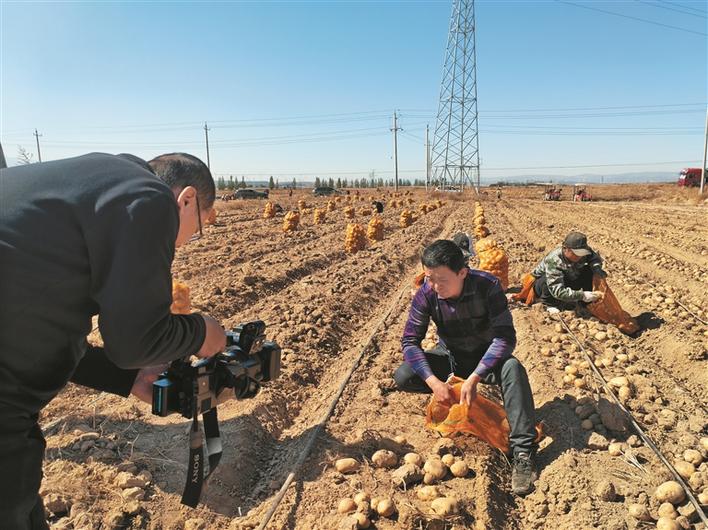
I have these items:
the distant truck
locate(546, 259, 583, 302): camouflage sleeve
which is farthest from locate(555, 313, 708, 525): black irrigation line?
the distant truck

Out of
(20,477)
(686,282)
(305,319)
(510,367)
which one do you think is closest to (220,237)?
(305,319)

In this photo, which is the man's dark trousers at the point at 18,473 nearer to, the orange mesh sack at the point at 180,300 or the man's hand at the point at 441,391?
the man's hand at the point at 441,391

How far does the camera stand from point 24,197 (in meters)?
1.35

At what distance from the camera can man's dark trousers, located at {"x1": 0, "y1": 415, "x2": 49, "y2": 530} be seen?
1.41 meters

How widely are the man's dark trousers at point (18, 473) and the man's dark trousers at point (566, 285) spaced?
20.5 ft

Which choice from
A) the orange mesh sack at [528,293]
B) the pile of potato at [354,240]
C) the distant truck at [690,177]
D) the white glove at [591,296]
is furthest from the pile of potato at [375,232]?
the distant truck at [690,177]

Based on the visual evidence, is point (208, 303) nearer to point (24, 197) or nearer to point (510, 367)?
point (510, 367)

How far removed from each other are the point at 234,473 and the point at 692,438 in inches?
125

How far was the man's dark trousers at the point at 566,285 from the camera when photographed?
6.51 m

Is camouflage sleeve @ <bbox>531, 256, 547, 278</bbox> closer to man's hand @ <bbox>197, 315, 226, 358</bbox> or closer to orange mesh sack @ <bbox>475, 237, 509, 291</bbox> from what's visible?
orange mesh sack @ <bbox>475, 237, 509, 291</bbox>

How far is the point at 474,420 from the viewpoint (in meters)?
3.38

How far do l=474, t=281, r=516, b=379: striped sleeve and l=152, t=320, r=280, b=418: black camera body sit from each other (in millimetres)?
1570

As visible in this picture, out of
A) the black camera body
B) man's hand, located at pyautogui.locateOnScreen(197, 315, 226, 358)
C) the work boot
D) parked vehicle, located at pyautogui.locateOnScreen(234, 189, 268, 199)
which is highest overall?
parked vehicle, located at pyautogui.locateOnScreen(234, 189, 268, 199)

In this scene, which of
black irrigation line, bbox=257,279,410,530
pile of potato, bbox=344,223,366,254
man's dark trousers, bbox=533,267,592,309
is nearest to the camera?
black irrigation line, bbox=257,279,410,530
